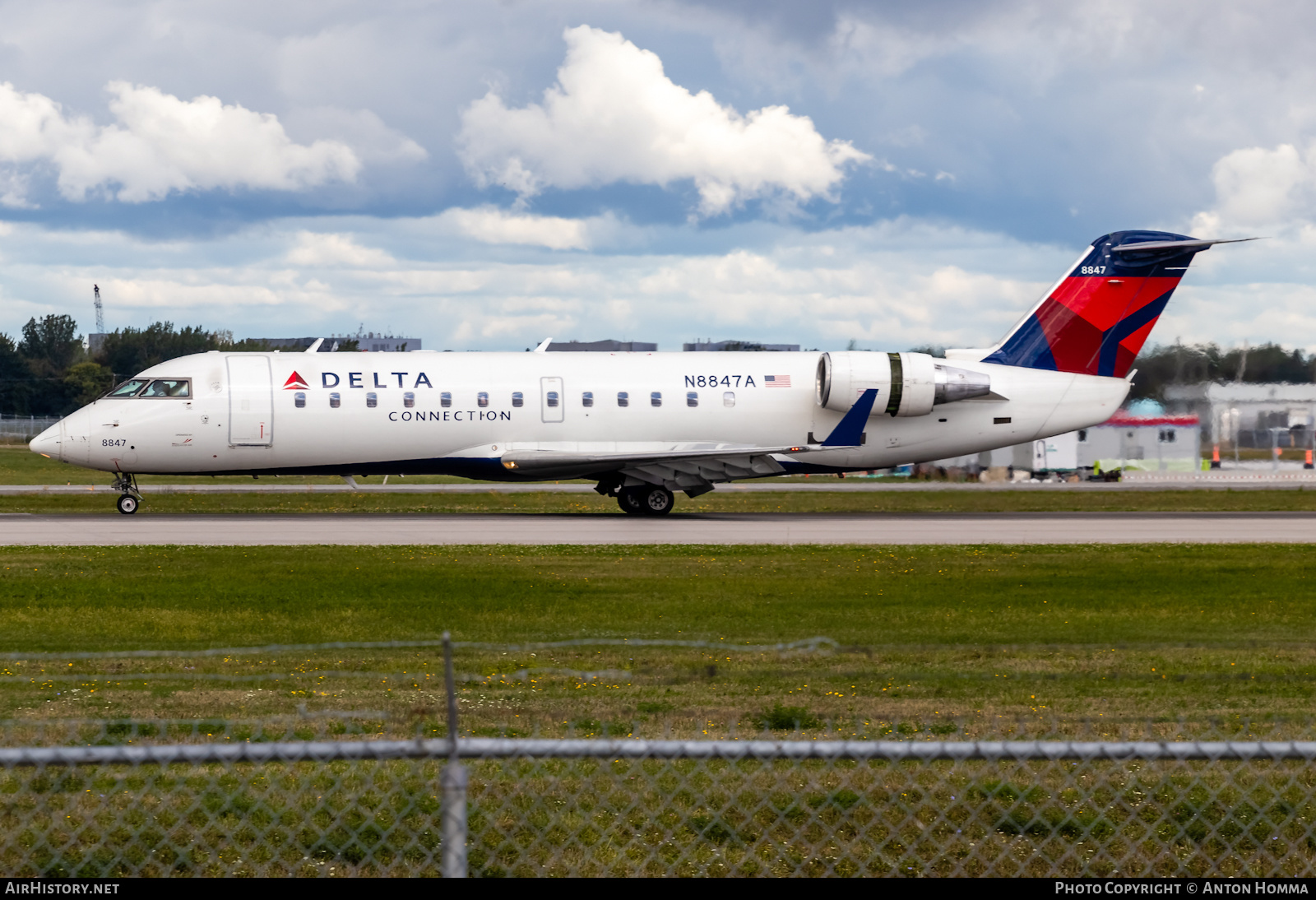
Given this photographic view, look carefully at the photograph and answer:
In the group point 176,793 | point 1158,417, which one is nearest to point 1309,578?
point 176,793

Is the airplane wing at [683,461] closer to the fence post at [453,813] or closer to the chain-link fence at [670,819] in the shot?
the chain-link fence at [670,819]

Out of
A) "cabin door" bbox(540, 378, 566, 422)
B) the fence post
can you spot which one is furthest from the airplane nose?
the fence post

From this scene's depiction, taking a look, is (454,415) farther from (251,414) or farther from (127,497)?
(127,497)

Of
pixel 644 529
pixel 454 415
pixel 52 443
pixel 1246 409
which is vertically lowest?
pixel 644 529

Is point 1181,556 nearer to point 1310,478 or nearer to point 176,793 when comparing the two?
point 176,793

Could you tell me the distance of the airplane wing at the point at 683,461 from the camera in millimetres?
32938

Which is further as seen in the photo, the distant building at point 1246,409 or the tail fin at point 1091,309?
the distant building at point 1246,409

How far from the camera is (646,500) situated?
3431 cm

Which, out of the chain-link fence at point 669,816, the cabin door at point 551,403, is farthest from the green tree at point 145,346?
the chain-link fence at point 669,816

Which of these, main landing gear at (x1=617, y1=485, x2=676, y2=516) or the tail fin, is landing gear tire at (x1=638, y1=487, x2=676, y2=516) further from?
the tail fin

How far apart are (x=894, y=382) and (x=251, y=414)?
15791 mm

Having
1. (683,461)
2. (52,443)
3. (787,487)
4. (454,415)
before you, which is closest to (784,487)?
(787,487)

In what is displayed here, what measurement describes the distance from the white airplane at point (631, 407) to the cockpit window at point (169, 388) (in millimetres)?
40

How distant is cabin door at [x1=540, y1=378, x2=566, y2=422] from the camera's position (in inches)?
1307
